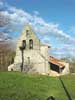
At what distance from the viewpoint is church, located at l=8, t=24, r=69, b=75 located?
62.8 m

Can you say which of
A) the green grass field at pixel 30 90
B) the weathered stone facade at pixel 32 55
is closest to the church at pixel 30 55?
the weathered stone facade at pixel 32 55

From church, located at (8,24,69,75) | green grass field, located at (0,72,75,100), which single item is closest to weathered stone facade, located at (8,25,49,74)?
church, located at (8,24,69,75)

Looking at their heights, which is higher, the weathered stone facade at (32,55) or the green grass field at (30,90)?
the weathered stone facade at (32,55)

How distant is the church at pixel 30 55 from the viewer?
62.8 metres

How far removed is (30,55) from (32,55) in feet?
1.43

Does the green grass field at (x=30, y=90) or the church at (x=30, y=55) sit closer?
the green grass field at (x=30, y=90)

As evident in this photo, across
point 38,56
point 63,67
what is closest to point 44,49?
point 38,56

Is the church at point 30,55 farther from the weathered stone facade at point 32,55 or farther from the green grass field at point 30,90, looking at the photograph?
the green grass field at point 30,90

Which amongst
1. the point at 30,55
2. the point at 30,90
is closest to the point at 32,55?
the point at 30,55

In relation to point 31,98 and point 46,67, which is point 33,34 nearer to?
point 46,67

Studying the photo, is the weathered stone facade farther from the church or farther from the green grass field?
the green grass field

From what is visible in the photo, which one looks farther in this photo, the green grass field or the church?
the church

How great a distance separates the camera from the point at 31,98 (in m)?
18.2

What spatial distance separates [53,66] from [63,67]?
2.76 metres
